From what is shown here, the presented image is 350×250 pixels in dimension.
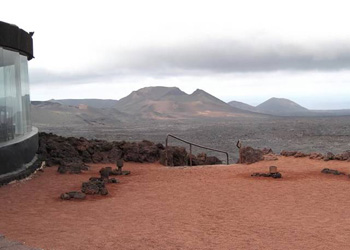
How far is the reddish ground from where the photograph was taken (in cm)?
634

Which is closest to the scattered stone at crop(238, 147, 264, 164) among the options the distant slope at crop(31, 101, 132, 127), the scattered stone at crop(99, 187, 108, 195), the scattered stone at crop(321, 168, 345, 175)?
the scattered stone at crop(321, 168, 345, 175)

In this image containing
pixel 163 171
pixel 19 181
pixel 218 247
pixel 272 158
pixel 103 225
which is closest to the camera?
pixel 218 247

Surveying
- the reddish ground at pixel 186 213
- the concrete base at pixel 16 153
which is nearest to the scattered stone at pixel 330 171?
the reddish ground at pixel 186 213

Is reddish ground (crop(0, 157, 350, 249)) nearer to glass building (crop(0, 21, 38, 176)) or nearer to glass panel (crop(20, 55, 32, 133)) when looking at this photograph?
glass building (crop(0, 21, 38, 176))

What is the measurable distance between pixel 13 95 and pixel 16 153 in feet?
6.33

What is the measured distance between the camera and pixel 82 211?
8.36 metres

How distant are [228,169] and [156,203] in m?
5.43

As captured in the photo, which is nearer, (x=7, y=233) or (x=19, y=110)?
(x=7, y=233)

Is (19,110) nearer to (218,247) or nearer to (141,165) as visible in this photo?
(141,165)

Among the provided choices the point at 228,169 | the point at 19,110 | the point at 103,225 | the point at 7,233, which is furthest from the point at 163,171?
the point at 7,233

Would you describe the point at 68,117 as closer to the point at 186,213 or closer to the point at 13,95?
the point at 13,95

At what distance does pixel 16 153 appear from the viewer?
12.3 m

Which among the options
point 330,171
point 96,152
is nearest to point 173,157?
point 96,152

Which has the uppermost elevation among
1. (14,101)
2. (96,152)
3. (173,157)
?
(14,101)
